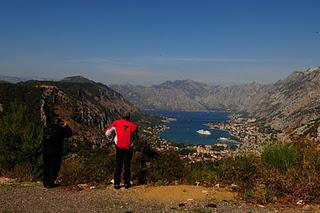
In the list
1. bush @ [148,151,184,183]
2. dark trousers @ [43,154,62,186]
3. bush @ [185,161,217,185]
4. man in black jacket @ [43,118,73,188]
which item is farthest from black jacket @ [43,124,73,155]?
bush @ [185,161,217,185]

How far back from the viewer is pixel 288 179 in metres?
10.4

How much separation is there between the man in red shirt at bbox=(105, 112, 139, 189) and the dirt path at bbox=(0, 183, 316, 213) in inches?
17.3

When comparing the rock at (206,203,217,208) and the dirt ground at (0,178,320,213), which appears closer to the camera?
the dirt ground at (0,178,320,213)

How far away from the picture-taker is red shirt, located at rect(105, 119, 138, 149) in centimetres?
1190

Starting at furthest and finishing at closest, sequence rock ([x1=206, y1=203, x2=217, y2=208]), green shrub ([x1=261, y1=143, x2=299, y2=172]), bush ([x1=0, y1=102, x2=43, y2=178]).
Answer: bush ([x1=0, y1=102, x2=43, y2=178]) < green shrub ([x1=261, y1=143, x2=299, y2=172]) < rock ([x1=206, y1=203, x2=217, y2=208])

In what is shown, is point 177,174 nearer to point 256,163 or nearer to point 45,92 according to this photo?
point 256,163

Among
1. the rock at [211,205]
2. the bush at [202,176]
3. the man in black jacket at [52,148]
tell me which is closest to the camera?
the rock at [211,205]

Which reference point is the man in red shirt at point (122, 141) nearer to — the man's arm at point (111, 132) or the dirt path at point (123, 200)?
the man's arm at point (111, 132)

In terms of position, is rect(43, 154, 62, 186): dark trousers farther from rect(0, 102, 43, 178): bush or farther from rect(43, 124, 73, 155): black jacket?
rect(0, 102, 43, 178): bush

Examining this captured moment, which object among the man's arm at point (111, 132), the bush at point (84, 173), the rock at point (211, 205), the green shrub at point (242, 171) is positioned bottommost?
the bush at point (84, 173)

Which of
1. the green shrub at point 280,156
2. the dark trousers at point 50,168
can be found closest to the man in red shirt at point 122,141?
the dark trousers at point 50,168

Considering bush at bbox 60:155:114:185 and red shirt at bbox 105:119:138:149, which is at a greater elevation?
red shirt at bbox 105:119:138:149

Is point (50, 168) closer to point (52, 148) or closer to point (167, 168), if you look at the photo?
point (52, 148)

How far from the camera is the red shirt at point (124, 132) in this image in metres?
11.9
